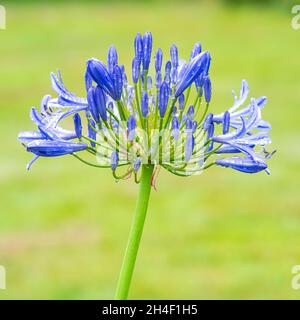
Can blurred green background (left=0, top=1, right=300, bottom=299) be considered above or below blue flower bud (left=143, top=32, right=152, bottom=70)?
above

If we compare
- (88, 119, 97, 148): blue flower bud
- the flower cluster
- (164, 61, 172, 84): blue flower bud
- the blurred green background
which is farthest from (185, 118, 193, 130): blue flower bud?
the blurred green background

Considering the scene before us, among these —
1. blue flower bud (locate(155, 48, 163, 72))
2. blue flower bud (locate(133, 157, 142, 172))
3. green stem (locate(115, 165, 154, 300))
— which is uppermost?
blue flower bud (locate(155, 48, 163, 72))

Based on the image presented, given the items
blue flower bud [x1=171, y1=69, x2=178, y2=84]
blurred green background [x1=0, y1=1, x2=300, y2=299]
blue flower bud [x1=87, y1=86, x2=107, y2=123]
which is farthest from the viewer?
blurred green background [x1=0, y1=1, x2=300, y2=299]

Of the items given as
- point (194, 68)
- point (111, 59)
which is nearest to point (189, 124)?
point (194, 68)

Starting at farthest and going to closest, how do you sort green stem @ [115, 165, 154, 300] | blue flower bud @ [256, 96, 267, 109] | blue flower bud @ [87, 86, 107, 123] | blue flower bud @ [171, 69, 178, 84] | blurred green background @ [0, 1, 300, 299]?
blurred green background @ [0, 1, 300, 299]
blue flower bud @ [256, 96, 267, 109]
blue flower bud @ [171, 69, 178, 84]
blue flower bud @ [87, 86, 107, 123]
green stem @ [115, 165, 154, 300]

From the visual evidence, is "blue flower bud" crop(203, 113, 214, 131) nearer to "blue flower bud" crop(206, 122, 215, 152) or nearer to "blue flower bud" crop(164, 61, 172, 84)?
"blue flower bud" crop(206, 122, 215, 152)

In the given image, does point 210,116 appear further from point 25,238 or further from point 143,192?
point 25,238

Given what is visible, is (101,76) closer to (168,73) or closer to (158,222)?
(168,73)
